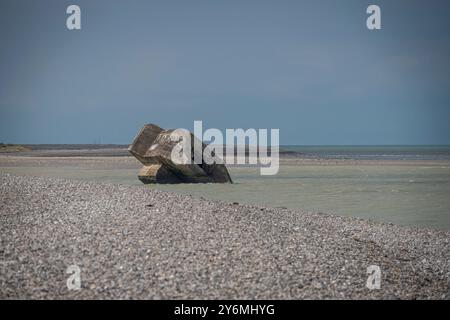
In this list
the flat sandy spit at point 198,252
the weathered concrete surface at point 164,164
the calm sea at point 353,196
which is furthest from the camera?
the weathered concrete surface at point 164,164

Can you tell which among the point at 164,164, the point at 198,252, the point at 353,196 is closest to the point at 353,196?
the point at 353,196

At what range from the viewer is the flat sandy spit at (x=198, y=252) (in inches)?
400

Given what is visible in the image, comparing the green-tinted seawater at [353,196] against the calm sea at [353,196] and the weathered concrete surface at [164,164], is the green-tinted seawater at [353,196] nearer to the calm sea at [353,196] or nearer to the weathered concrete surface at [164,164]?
the calm sea at [353,196]

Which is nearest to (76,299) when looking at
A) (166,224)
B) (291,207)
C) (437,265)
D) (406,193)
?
(166,224)

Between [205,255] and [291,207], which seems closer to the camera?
[205,255]

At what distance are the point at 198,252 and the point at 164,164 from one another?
1588cm

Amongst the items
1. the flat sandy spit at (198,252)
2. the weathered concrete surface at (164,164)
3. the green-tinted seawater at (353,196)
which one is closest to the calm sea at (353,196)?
the green-tinted seawater at (353,196)

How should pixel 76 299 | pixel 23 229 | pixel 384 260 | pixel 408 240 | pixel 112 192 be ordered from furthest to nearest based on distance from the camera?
pixel 112 192, pixel 408 240, pixel 23 229, pixel 384 260, pixel 76 299

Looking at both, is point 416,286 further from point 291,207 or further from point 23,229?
point 291,207

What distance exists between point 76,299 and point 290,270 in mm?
3627

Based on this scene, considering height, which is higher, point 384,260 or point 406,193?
point 384,260

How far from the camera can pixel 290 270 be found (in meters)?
11.1

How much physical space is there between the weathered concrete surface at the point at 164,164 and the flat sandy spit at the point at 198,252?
9.39 m

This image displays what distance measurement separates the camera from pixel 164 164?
27438mm
